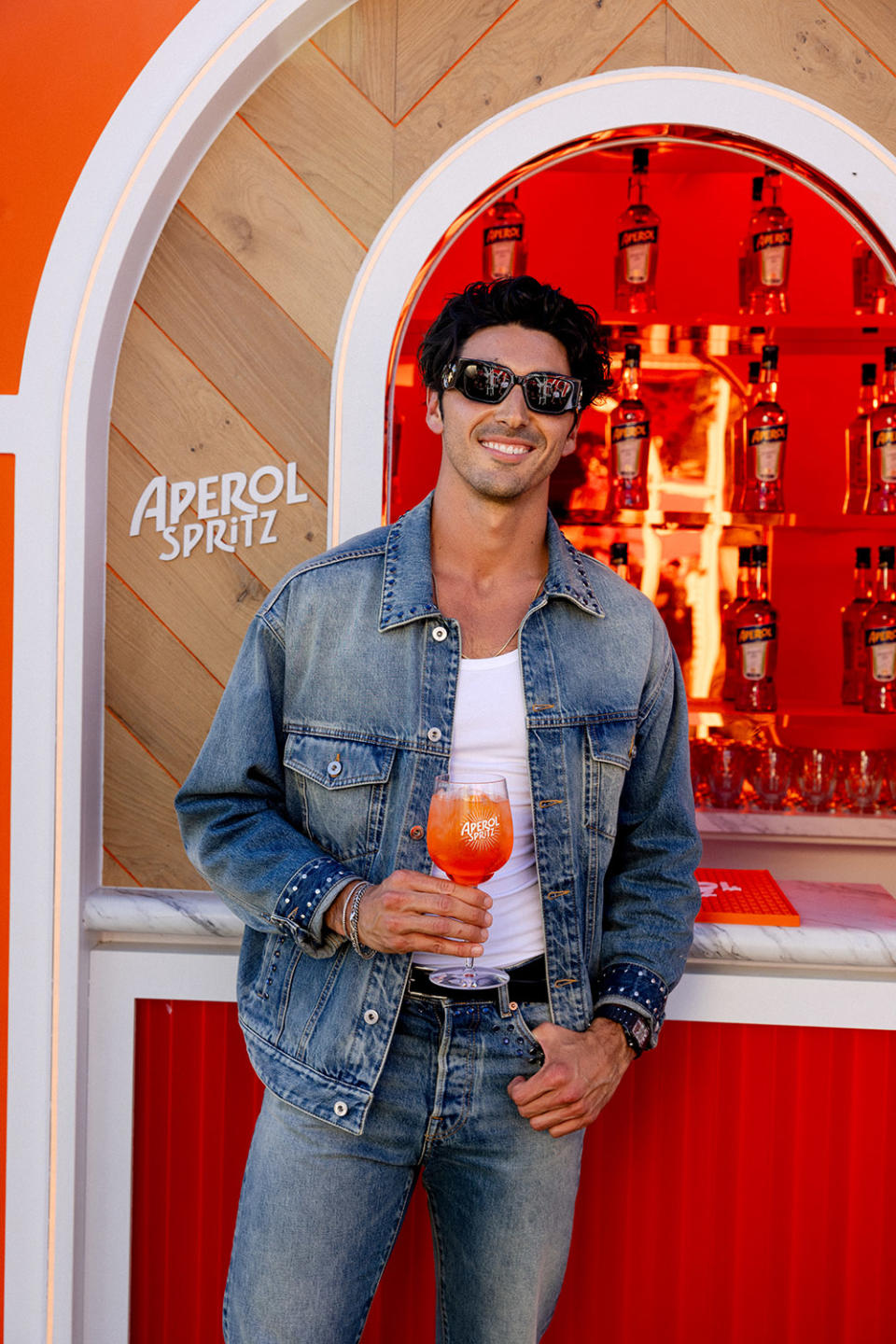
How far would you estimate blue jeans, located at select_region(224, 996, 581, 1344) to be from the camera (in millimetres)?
1521

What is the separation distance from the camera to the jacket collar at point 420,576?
63.2 inches

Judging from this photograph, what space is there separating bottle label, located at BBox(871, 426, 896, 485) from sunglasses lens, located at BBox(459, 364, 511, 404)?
1.69 meters

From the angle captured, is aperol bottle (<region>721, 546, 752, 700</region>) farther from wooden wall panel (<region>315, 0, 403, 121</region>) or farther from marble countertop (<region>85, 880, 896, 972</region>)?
wooden wall panel (<region>315, 0, 403, 121</region>)

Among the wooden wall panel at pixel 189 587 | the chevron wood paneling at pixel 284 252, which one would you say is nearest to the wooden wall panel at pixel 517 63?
the chevron wood paneling at pixel 284 252

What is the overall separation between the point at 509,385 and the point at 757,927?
982mm

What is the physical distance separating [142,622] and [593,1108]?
115cm

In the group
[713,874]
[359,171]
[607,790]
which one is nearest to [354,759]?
[607,790]

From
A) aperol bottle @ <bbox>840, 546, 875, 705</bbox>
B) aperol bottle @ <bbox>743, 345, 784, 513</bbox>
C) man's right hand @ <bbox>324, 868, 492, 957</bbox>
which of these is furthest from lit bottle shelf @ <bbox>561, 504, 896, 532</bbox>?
man's right hand @ <bbox>324, 868, 492, 957</bbox>

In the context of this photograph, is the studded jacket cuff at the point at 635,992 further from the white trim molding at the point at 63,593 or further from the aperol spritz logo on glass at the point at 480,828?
the white trim molding at the point at 63,593

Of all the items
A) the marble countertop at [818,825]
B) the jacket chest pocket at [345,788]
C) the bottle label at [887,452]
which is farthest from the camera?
the bottle label at [887,452]

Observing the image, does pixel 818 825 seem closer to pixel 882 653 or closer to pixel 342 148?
pixel 882 653

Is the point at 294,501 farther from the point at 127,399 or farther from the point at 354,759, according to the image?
the point at 354,759

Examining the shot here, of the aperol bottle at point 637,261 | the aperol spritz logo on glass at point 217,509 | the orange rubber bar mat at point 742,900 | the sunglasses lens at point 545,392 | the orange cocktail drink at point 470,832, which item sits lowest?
the orange rubber bar mat at point 742,900

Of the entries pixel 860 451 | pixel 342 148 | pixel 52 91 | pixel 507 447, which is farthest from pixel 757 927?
pixel 52 91
